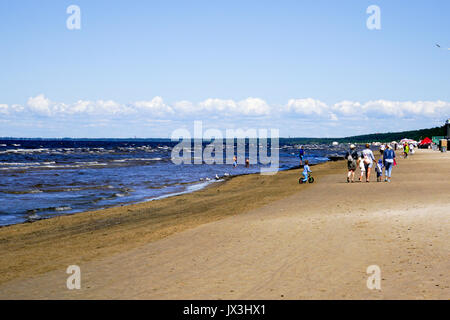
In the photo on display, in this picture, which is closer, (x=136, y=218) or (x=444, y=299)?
(x=444, y=299)

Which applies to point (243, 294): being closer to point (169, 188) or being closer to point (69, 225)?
point (69, 225)

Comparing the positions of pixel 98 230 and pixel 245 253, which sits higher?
pixel 245 253

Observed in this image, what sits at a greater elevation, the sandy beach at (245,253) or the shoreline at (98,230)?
the sandy beach at (245,253)

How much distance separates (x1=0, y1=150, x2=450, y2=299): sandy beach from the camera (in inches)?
256

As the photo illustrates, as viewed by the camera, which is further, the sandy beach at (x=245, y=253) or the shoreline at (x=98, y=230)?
the shoreline at (x=98, y=230)

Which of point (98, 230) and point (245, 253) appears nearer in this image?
point (245, 253)

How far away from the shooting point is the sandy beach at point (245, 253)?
21.3 ft

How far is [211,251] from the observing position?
8898 mm

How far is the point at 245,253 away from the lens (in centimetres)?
858

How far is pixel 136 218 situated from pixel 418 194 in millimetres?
10353
